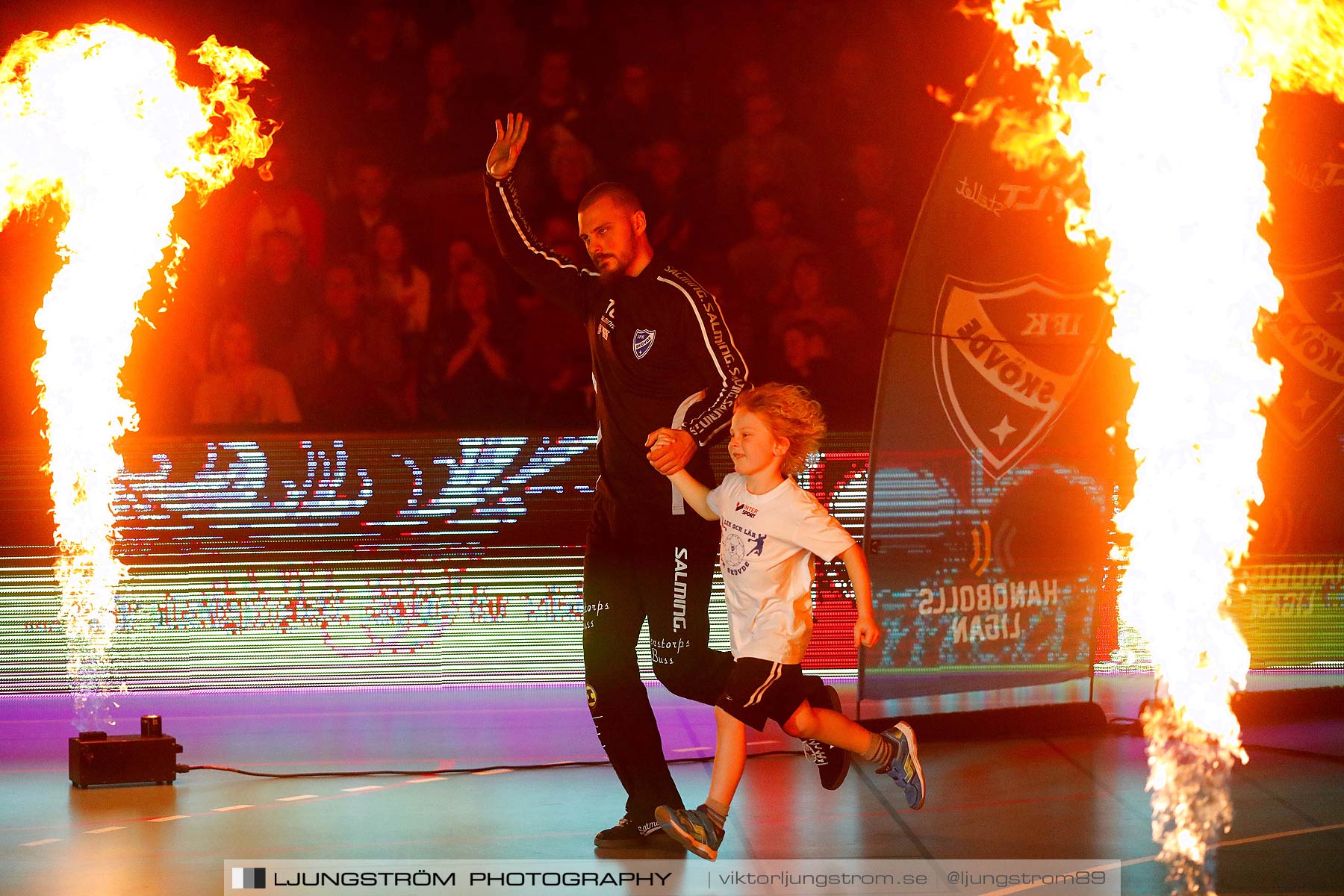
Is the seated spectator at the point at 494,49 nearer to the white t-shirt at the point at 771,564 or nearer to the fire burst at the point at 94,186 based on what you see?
the fire burst at the point at 94,186

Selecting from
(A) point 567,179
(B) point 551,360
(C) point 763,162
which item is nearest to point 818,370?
(B) point 551,360

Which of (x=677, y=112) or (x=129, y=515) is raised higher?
(x=677, y=112)

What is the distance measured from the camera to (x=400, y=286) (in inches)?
352

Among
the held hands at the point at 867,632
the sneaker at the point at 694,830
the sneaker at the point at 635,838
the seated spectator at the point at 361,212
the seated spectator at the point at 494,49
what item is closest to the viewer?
the held hands at the point at 867,632

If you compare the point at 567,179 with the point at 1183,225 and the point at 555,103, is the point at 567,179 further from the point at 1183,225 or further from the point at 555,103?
the point at 1183,225

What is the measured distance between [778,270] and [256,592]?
3.46 metres

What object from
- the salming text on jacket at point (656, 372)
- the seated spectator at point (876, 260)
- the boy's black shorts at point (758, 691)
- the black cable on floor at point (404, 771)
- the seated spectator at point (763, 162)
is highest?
the seated spectator at point (763, 162)

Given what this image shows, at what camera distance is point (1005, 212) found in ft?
19.5

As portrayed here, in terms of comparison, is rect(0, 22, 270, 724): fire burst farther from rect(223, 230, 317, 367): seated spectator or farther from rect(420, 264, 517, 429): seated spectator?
rect(420, 264, 517, 429): seated spectator

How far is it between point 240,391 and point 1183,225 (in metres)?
4.87

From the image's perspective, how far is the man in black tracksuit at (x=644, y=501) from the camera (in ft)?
15.3

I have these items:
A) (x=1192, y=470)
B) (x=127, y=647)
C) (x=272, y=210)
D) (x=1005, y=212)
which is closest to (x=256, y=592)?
(x=127, y=647)

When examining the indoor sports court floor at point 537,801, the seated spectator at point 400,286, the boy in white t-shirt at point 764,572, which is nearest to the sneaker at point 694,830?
the boy in white t-shirt at point 764,572

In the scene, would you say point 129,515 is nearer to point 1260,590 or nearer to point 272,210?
point 272,210
